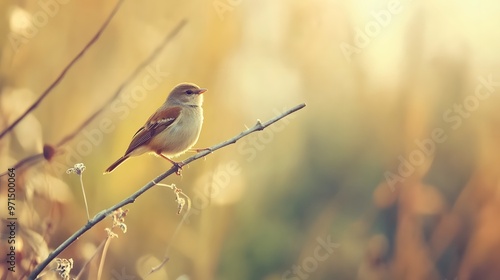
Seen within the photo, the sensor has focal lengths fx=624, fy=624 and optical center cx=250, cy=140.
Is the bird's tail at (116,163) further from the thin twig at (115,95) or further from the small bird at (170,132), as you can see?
the thin twig at (115,95)

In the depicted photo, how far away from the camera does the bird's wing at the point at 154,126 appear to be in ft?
8.46

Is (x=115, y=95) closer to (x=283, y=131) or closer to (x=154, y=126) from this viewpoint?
(x=154, y=126)

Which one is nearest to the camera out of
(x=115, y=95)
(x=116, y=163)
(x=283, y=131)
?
(x=115, y=95)

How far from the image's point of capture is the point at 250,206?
278 cm

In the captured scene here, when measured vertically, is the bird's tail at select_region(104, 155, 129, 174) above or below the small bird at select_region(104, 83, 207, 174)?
below

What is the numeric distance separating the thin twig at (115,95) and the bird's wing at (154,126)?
18 centimetres

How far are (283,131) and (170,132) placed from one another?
0.57 m

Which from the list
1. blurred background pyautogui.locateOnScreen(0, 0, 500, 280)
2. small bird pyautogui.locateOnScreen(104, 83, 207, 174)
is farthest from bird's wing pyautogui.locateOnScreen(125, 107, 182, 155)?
blurred background pyautogui.locateOnScreen(0, 0, 500, 280)

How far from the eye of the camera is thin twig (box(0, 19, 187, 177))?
233 cm

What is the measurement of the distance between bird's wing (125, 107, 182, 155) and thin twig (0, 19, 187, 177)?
179 mm

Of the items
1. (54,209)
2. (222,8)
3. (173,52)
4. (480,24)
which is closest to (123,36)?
(173,52)

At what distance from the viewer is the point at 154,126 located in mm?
2625

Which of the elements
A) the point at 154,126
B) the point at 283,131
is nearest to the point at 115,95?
the point at 154,126

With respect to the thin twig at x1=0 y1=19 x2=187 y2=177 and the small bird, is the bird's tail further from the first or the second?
the thin twig at x1=0 y1=19 x2=187 y2=177
